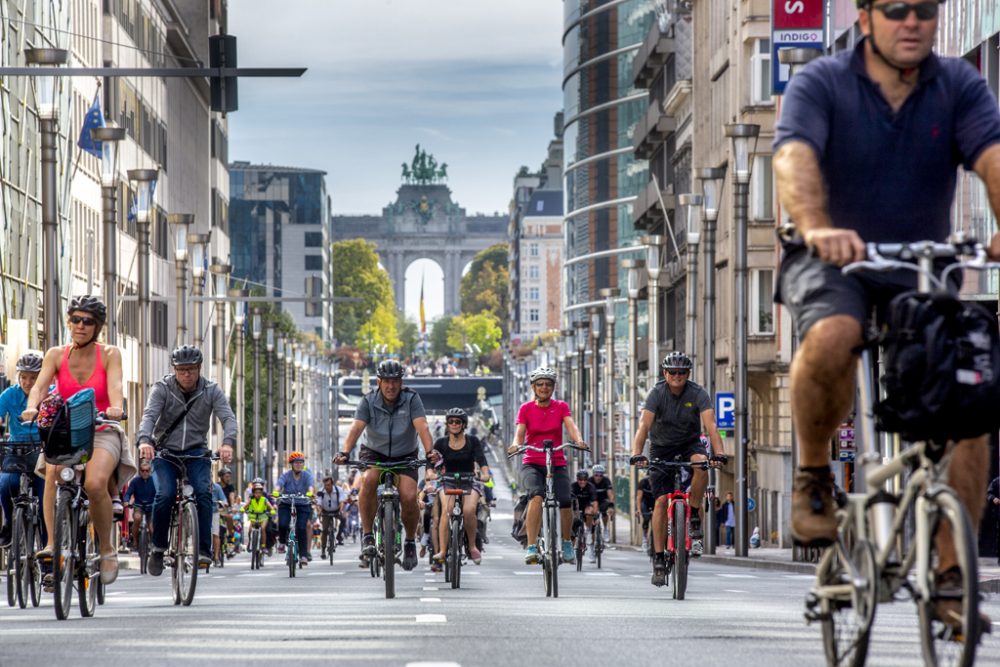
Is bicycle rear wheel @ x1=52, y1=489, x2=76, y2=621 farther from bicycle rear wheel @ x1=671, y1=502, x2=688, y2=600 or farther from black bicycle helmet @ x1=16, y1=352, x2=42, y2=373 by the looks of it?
bicycle rear wheel @ x1=671, y1=502, x2=688, y2=600

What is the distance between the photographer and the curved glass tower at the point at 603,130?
151 metres

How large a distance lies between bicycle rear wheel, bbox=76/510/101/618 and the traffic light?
9749 millimetres

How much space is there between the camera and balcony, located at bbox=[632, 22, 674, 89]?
93.8 m

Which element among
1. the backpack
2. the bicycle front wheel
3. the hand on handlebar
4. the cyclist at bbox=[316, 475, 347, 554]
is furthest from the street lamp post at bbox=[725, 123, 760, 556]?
the backpack

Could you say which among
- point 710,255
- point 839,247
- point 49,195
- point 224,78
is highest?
point 224,78

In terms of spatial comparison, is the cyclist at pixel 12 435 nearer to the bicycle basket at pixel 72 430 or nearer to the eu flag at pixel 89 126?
the bicycle basket at pixel 72 430

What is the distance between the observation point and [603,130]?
155875 millimetres

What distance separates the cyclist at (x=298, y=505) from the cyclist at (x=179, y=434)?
15.9m

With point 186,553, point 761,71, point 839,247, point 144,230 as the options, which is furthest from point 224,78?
point 761,71

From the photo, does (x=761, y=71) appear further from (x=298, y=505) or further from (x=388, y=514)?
(x=388, y=514)

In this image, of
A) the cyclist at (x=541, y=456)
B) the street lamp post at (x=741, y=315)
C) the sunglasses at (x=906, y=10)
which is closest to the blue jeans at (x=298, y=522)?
the street lamp post at (x=741, y=315)

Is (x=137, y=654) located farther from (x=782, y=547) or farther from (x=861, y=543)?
Result: (x=782, y=547)

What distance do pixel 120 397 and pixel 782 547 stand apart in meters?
43.3

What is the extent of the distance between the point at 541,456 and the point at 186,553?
4191 mm
